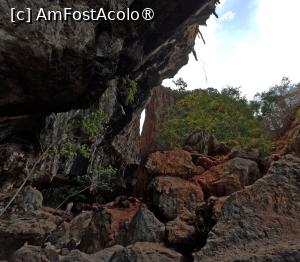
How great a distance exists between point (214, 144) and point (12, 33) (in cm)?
1751

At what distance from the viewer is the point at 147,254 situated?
10.1 m

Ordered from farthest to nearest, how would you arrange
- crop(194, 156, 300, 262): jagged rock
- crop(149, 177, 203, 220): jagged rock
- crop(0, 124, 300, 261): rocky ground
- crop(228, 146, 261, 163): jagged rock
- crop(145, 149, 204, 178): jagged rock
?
1. crop(228, 146, 261, 163): jagged rock
2. crop(145, 149, 204, 178): jagged rock
3. crop(149, 177, 203, 220): jagged rock
4. crop(0, 124, 300, 261): rocky ground
5. crop(194, 156, 300, 262): jagged rock

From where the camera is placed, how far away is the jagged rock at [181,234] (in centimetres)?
1068

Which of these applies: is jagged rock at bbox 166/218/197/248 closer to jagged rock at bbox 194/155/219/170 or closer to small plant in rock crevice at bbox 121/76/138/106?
jagged rock at bbox 194/155/219/170

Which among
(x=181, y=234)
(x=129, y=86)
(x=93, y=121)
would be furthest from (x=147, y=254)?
(x=129, y=86)

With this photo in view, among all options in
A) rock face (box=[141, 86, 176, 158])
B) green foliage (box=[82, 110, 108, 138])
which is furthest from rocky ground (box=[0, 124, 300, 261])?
rock face (box=[141, 86, 176, 158])

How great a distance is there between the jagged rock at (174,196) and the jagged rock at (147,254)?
20.8 feet

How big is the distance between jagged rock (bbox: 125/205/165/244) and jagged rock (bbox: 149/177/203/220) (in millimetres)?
3709

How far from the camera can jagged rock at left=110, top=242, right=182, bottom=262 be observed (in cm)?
851

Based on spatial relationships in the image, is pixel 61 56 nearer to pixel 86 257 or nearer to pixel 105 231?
pixel 86 257

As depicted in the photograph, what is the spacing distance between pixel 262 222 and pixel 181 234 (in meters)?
4.45

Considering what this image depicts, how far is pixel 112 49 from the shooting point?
14.5 metres

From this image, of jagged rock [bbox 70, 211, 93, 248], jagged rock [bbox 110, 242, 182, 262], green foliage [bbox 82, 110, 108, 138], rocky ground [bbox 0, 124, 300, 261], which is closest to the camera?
rocky ground [bbox 0, 124, 300, 261]

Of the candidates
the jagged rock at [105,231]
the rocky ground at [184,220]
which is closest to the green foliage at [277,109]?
the rocky ground at [184,220]
